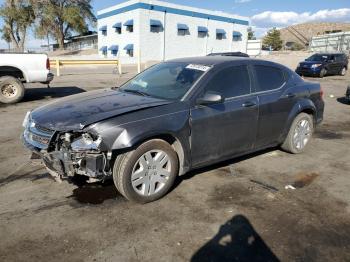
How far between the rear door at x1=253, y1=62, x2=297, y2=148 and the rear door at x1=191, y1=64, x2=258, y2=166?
186 mm

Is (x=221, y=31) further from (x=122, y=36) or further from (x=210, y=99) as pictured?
(x=210, y=99)

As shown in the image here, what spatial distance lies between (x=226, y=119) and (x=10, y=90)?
8411 millimetres

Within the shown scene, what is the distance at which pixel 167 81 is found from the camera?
511cm

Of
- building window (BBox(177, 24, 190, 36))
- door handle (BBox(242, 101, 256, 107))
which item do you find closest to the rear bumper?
door handle (BBox(242, 101, 256, 107))

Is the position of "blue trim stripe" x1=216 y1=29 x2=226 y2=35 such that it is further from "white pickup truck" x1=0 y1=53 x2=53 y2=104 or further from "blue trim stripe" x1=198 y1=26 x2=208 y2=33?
"white pickup truck" x1=0 y1=53 x2=53 y2=104

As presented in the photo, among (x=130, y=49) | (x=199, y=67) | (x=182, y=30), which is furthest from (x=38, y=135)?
(x=182, y=30)

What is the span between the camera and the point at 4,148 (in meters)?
6.39

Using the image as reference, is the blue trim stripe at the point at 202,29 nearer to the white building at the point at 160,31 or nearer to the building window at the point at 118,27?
the white building at the point at 160,31

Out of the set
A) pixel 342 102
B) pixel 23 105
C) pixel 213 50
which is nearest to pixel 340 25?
pixel 213 50

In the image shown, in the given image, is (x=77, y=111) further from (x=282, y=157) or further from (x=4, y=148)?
(x=282, y=157)

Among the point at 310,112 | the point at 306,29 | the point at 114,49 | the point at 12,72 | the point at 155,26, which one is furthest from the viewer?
the point at 306,29

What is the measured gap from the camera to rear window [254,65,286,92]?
5.49 m

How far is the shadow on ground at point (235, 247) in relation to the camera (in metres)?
3.31

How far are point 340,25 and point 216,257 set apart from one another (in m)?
121
